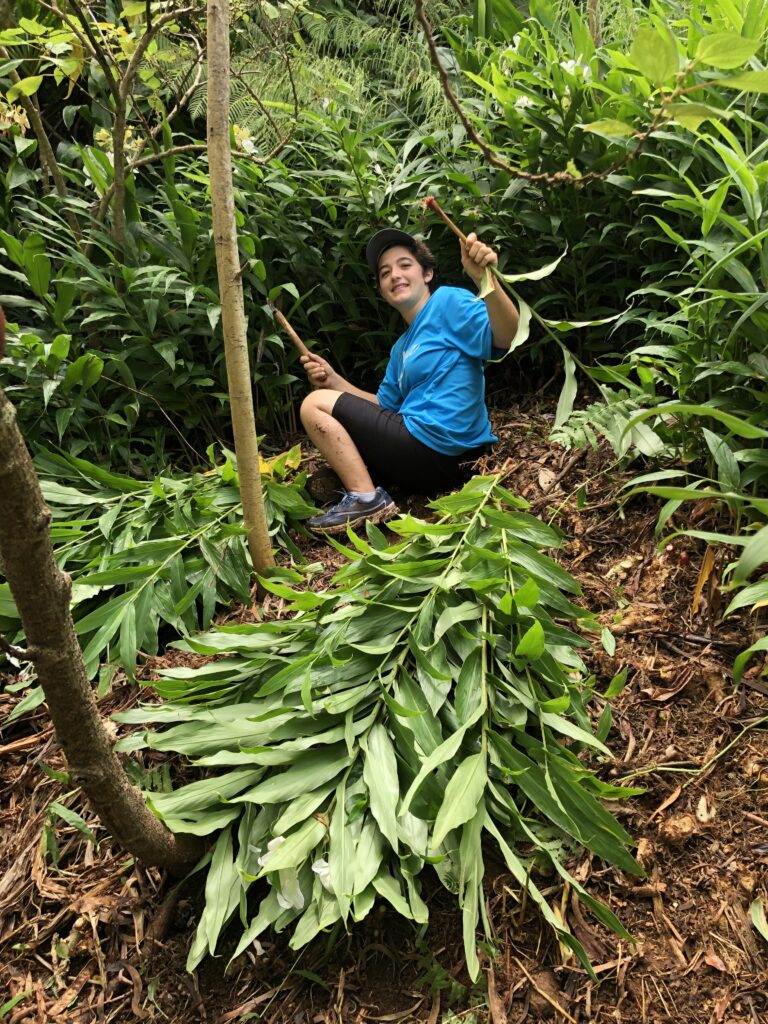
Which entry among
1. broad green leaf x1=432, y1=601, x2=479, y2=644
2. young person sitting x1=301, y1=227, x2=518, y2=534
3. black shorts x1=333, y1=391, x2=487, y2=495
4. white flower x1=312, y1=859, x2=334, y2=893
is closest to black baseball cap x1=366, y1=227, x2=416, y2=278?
young person sitting x1=301, y1=227, x2=518, y2=534

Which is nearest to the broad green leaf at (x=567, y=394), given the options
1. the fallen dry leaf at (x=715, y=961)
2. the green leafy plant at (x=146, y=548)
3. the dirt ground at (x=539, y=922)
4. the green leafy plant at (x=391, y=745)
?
the green leafy plant at (x=391, y=745)

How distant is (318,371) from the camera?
2404mm

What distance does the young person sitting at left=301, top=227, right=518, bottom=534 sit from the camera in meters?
2.21

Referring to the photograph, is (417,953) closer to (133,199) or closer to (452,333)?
(452,333)

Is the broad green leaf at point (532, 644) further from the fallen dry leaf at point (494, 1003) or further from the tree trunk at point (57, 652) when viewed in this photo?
the tree trunk at point (57, 652)

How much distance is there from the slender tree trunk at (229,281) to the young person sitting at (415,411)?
1.46 feet

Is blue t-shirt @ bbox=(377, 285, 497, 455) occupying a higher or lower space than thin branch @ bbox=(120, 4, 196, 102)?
lower

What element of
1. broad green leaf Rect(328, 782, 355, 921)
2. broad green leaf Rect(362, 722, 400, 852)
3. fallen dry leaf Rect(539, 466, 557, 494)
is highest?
broad green leaf Rect(362, 722, 400, 852)

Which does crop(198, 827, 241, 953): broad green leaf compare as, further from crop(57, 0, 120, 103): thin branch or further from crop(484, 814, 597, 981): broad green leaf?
crop(57, 0, 120, 103): thin branch

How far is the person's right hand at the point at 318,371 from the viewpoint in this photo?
2.39m

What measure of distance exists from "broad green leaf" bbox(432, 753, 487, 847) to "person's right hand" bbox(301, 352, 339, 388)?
1.57m

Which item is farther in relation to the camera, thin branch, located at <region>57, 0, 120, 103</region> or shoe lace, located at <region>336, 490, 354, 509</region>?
shoe lace, located at <region>336, 490, 354, 509</region>

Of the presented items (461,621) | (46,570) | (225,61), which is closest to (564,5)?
(225,61)

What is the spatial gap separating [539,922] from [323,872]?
344 millimetres
